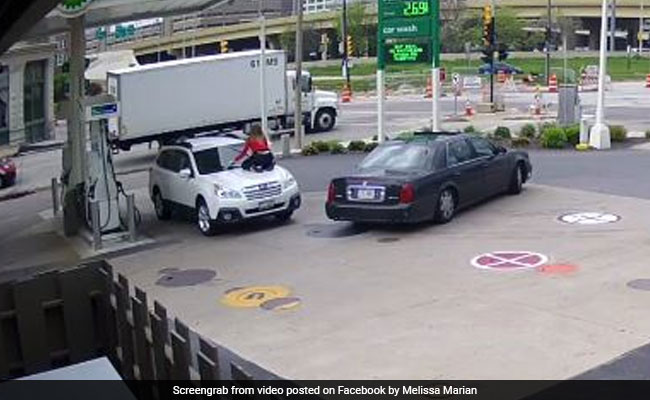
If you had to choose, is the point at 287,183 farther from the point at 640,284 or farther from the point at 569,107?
the point at 569,107

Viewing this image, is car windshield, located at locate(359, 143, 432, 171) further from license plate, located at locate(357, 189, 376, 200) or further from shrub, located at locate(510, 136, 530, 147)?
shrub, located at locate(510, 136, 530, 147)

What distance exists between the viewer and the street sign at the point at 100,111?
16.8 metres

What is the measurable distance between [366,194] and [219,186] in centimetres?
289

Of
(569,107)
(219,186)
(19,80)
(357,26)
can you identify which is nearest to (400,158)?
(219,186)

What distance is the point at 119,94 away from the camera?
32125mm

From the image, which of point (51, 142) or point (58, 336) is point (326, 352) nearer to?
point (58, 336)

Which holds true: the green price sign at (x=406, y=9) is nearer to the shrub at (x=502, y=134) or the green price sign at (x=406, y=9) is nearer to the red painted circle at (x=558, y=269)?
the shrub at (x=502, y=134)

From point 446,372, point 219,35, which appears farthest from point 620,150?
point 219,35

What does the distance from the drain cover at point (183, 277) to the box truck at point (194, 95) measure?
18531mm

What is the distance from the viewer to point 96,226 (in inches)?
664

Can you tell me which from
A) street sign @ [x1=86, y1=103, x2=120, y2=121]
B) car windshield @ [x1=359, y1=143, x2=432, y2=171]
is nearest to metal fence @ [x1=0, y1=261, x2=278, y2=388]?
car windshield @ [x1=359, y1=143, x2=432, y2=171]

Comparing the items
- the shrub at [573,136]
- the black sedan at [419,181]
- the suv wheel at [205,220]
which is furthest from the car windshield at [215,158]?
the shrub at [573,136]

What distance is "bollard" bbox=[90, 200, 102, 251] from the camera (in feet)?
55.1

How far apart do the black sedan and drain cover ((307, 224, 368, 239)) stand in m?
0.28
